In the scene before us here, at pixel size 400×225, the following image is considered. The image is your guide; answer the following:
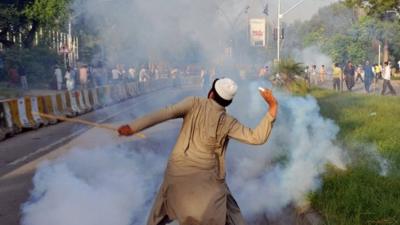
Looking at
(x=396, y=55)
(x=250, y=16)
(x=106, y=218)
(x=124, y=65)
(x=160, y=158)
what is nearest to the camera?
(x=106, y=218)

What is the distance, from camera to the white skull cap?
442 centimetres

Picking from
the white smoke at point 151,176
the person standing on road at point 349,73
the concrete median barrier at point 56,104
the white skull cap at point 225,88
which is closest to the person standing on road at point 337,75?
the person standing on road at point 349,73

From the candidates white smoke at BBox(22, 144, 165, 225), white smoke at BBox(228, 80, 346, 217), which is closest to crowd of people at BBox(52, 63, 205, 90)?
white smoke at BBox(228, 80, 346, 217)

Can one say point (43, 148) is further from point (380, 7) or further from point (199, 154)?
point (380, 7)

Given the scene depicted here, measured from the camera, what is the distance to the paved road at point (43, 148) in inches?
253

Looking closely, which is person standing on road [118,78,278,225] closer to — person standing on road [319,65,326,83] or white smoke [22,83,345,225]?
white smoke [22,83,345,225]

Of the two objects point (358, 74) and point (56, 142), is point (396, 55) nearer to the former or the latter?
point (358, 74)

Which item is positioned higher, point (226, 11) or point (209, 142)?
point (226, 11)

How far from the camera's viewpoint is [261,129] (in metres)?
4.49

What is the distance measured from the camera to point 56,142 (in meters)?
12.4

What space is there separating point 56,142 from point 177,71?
1009 cm

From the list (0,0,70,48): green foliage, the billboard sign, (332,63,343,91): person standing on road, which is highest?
(0,0,70,48): green foliage

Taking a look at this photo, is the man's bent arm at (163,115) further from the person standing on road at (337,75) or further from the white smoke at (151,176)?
the person standing on road at (337,75)

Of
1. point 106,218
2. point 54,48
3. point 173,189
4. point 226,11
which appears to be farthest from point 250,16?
point 54,48
